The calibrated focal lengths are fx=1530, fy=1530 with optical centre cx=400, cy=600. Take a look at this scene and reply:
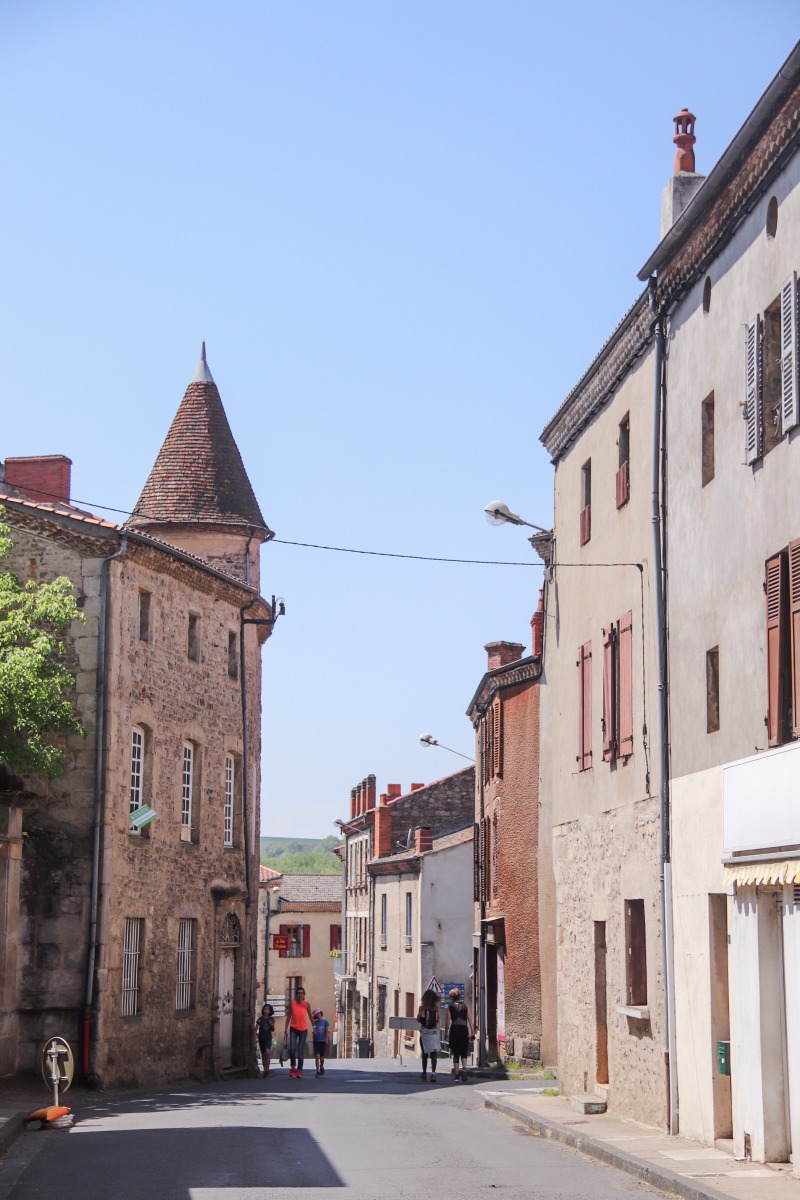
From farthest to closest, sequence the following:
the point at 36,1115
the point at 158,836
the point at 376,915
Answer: the point at 376,915, the point at 158,836, the point at 36,1115

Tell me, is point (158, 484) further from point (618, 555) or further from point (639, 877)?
point (639, 877)

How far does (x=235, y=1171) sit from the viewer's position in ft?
41.5

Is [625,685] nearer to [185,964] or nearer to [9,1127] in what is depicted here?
[9,1127]

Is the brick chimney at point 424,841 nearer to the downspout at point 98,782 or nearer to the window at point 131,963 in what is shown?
the window at point 131,963

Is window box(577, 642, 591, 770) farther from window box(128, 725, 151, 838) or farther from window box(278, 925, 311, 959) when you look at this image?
window box(278, 925, 311, 959)

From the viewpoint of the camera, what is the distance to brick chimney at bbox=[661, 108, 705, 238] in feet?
58.0

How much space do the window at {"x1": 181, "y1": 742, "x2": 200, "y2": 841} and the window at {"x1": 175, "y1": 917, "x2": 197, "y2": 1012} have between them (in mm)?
1609

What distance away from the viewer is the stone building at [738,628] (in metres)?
12.3

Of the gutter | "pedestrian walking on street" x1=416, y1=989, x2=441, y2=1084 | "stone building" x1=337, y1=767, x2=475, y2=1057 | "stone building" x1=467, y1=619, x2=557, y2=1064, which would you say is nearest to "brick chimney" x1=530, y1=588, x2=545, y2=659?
"stone building" x1=467, y1=619, x2=557, y2=1064

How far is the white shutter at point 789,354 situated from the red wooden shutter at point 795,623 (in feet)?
3.45

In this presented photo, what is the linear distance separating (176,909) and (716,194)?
1735 centimetres

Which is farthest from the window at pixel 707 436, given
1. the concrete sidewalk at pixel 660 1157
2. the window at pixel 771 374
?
the concrete sidewalk at pixel 660 1157

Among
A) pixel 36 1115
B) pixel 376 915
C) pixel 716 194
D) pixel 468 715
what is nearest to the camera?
pixel 716 194

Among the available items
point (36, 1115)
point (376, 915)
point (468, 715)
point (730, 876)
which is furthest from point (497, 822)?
point (376, 915)
